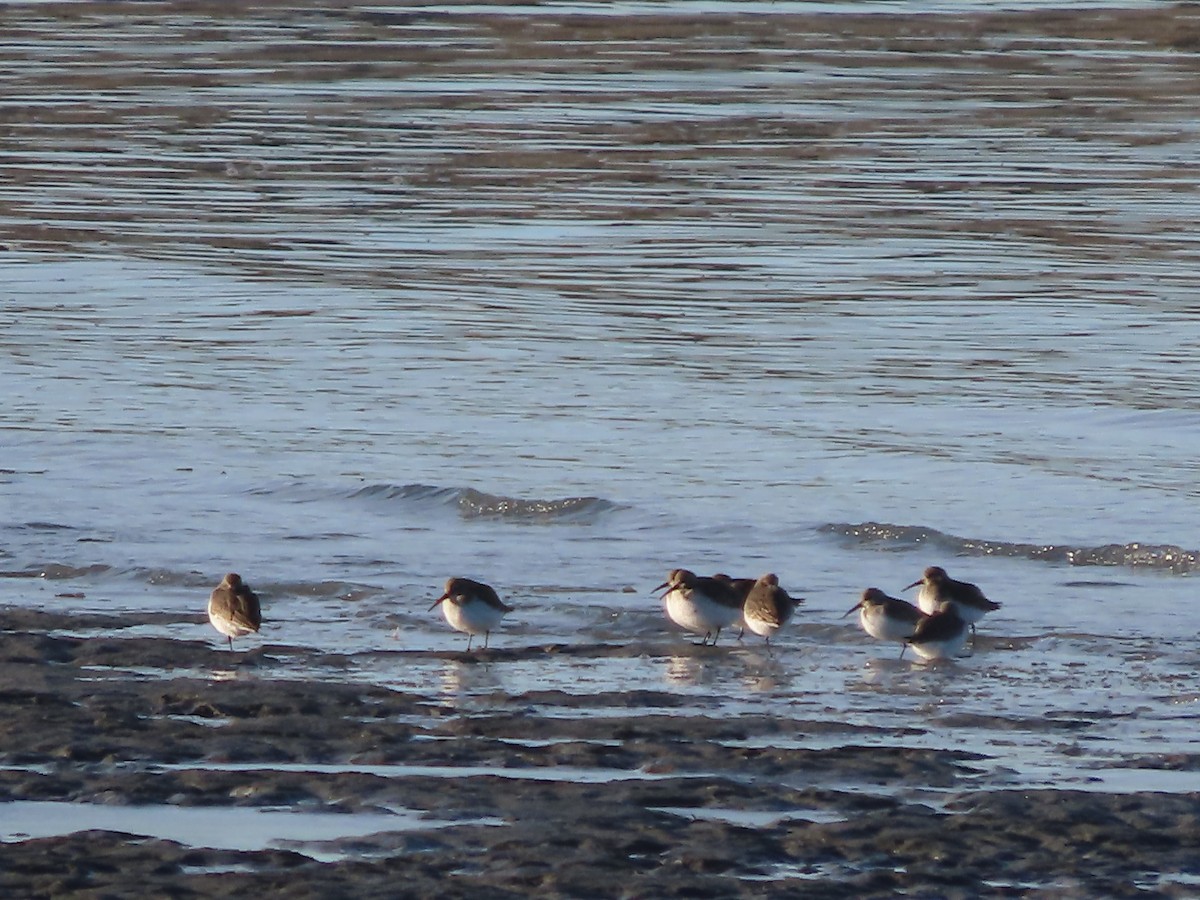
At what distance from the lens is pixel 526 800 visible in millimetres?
7848

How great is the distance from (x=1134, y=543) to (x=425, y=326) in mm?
8520

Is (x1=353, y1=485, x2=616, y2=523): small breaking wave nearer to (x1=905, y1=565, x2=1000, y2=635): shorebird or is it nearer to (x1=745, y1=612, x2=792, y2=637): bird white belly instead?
(x1=905, y1=565, x2=1000, y2=635): shorebird

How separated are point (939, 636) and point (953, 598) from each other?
Result: 1.83 feet

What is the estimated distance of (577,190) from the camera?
1077 inches

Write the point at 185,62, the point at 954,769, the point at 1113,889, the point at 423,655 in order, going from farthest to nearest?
the point at 185,62 → the point at 423,655 → the point at 954,769 → the point at 1113,889

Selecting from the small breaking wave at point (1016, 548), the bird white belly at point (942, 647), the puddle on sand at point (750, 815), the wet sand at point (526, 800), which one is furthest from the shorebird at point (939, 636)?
the puddle on sand at point (750, 815)

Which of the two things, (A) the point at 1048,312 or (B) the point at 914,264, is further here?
(B) the point at 914,264

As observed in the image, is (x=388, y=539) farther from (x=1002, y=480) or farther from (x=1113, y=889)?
(x=1113, y=889)

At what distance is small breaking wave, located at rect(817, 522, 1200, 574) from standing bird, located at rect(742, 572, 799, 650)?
8.23 feet

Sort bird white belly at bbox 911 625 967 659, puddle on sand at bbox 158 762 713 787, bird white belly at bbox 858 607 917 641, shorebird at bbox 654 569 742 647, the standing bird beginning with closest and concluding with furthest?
puddle on sand at bbox 158 762 713 787
bird white belly at bbox 911 625 967 659
bird white belly at bbox 858 607 917 641
the standing bird
shorebird at bbox 654 569 742 647

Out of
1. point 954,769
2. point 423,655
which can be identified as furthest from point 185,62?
point 954,769

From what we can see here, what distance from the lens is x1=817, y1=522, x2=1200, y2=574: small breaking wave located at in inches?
503

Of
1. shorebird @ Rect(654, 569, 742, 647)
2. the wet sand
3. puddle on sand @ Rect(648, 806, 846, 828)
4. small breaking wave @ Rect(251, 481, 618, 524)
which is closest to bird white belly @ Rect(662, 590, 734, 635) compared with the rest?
shorebird @ Rect(654, 569, 742, 647)

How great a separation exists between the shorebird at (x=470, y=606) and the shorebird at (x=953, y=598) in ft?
6.51
